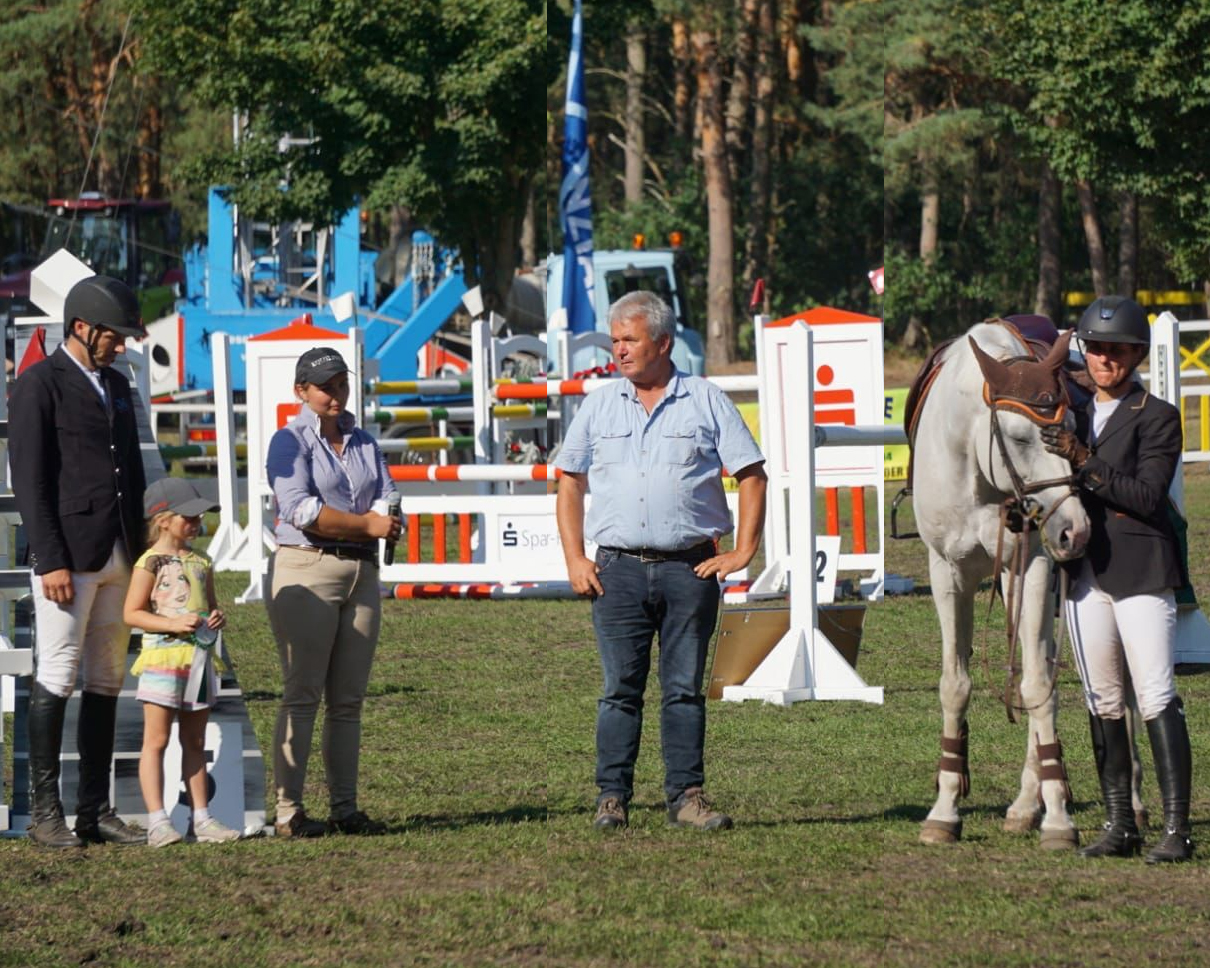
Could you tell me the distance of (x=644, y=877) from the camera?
5.81 metres

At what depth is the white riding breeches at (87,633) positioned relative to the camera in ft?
21.1

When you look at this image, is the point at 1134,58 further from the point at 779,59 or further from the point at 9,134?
the point at 9,134

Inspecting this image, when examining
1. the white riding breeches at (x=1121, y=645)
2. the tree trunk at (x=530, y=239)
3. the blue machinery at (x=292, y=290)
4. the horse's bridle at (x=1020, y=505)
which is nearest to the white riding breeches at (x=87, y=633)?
the horse's bridle at (x=1020, y=505)

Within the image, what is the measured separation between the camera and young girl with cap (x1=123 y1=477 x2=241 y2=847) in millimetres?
6477

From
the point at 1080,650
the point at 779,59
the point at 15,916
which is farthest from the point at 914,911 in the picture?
the point at 779,59

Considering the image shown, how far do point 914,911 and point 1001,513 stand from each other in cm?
141

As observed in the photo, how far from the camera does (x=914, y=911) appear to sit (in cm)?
536

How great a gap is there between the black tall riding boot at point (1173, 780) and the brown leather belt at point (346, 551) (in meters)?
2.55

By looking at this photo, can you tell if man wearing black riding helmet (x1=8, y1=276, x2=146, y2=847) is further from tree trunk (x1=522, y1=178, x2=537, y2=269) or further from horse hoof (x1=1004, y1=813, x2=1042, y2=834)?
tree trunk (x1=522, y1=178, x2=537, y2=269)

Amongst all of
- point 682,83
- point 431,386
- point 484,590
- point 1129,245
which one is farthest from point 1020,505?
point 1129,245

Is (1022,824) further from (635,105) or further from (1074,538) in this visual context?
(635,105)

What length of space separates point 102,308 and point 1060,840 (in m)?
3.47

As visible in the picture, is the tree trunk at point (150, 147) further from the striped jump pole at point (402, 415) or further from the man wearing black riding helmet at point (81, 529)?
the man wearing black riding helmet at point (81, 529)

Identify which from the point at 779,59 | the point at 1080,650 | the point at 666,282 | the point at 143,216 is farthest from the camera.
Answer: the point at 143,216
